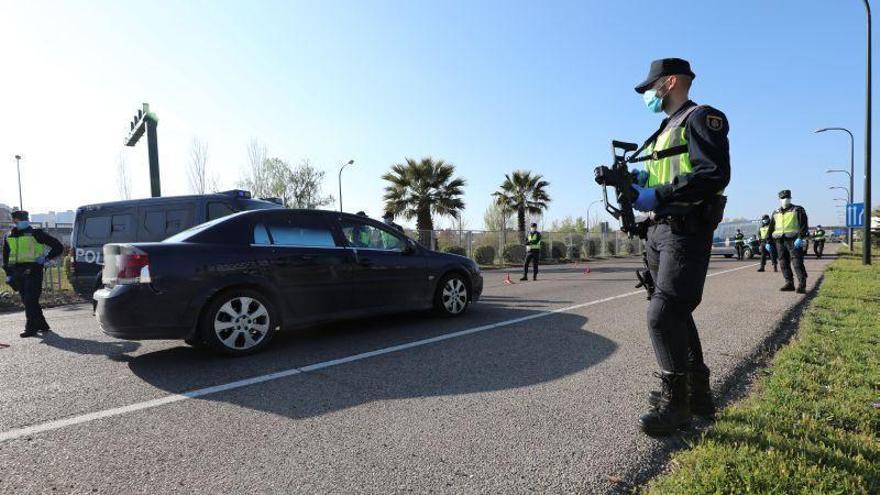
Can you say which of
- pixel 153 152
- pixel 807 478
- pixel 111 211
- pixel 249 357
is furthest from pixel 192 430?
pixel 153 152

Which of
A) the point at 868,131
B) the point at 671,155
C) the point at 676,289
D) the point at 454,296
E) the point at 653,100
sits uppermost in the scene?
the point at 868,131

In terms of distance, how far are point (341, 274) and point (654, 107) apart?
11.7ft

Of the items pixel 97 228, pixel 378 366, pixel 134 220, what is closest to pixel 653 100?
pixel 378 366

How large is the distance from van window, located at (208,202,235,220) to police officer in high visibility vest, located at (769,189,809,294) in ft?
31.9

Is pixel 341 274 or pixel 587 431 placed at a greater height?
pixel 341 274

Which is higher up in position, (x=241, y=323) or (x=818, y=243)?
(x=241, y=323)

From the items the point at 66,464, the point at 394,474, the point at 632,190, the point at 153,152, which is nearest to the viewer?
the point at 394,474

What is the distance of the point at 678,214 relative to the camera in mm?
2660

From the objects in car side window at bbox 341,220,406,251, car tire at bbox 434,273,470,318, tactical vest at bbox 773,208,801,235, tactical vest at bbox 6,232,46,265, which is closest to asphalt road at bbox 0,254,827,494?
car tire at bbox 434,273,470,318

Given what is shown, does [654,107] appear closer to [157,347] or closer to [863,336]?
[863,336]

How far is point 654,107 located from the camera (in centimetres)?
309

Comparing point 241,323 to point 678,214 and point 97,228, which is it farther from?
point 97,228

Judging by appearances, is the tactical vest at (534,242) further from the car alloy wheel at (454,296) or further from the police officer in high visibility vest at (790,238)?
the car alloy wheel at (454,296)

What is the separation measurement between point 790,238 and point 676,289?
8246 millimetres
